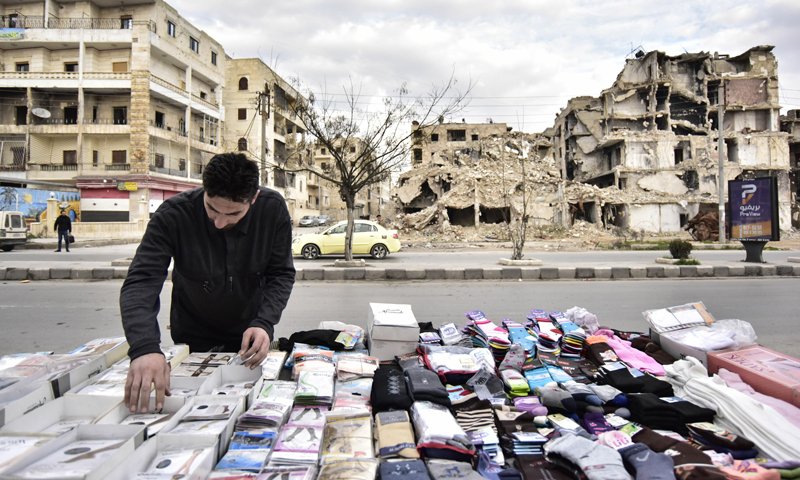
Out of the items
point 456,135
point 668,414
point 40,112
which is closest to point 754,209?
A: point 668,414

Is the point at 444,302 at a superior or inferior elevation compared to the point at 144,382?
inferior

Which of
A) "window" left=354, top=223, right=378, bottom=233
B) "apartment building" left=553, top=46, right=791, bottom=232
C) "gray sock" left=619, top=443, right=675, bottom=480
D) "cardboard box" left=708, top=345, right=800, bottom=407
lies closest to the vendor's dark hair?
"gray sock" left=619, top=443, right=675, bottom=480

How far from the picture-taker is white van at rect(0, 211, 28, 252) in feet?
60.4

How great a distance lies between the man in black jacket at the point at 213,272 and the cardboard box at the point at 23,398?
0.37 metres

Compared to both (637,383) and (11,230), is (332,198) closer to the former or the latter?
(11,230)

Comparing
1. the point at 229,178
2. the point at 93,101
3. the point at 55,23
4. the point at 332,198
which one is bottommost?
the point at 229,178

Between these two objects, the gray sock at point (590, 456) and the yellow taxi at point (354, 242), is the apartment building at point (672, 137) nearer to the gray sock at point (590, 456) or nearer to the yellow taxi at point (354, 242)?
the yellow taxi at point (354, 242)

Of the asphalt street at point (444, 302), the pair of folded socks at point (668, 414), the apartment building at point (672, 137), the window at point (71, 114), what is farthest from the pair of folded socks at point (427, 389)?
the window at point (71, 114)

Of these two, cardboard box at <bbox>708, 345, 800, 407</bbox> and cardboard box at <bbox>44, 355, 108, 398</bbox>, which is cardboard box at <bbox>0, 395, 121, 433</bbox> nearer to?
Answer: cardboard box at <bbox>44, 355, 108, 398</bbox>

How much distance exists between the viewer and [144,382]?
177 centimetres

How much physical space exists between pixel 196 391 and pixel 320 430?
59 centimetres

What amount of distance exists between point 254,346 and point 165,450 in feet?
1.97

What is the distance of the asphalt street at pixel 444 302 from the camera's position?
A: 6.03 m

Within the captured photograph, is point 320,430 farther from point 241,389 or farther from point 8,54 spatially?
point 8,54
